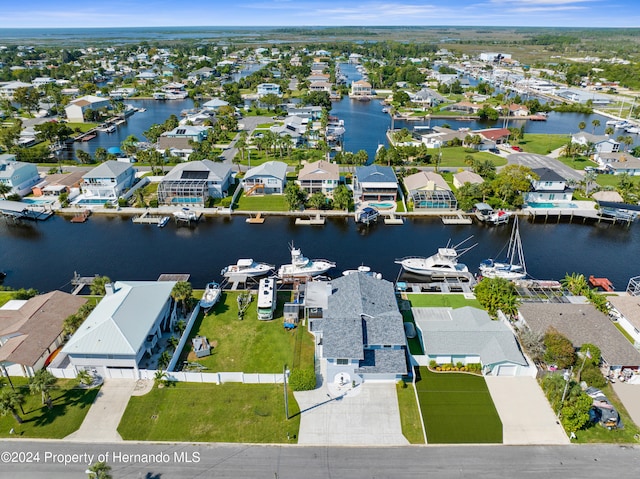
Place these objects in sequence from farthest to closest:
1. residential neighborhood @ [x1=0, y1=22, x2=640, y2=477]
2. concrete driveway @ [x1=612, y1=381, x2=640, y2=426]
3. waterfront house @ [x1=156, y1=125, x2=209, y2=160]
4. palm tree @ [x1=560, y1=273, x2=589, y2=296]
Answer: waterfront house @ [x1=156, y1=125, x2=209, y2=160] → palm tree @ [x1=560, y1=273, x2=589, y2=296] → concrete driveway @ [x1=612, y1=381, x2=640, y2=426] → residential neighborhood @ [x1=0, y1=22, x2=640, y2=477]

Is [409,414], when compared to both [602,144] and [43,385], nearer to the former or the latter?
[43,385]

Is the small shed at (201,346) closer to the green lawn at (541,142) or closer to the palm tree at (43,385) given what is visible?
the palm tree at (43,385)

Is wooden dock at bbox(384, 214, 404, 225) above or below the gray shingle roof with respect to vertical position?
below

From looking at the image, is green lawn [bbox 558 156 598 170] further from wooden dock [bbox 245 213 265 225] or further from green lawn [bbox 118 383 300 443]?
green lawn [bbox 118 383 300 443]

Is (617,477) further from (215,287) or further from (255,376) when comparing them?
(215,287)

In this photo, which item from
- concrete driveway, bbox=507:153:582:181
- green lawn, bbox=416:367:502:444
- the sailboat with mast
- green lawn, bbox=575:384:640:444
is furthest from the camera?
concrete driveway, bbox=507:153:582:181

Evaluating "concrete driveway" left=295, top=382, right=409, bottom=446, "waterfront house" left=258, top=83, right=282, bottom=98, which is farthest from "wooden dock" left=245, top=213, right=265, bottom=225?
"waterfront house" left=258, top=83, right=282, bottom=98

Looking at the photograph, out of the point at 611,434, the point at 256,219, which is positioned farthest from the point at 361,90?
the point at 611,434

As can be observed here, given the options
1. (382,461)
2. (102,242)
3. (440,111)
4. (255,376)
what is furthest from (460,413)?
(440,111)
